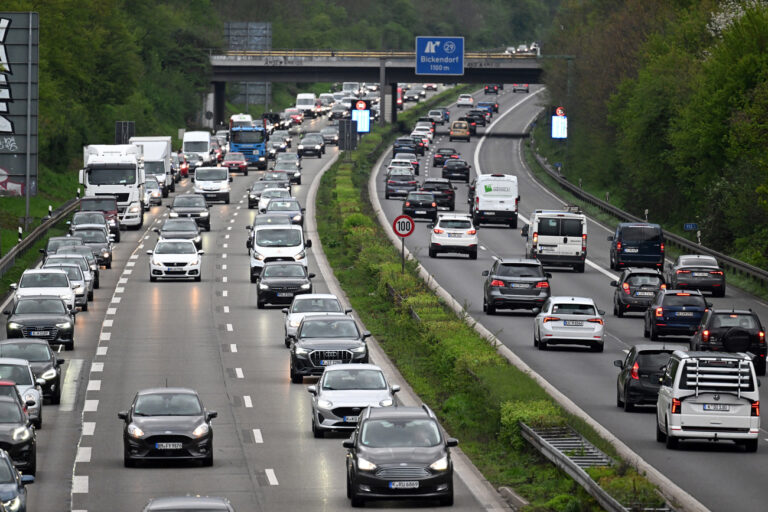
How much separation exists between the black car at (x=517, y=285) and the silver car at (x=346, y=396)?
17108 mm

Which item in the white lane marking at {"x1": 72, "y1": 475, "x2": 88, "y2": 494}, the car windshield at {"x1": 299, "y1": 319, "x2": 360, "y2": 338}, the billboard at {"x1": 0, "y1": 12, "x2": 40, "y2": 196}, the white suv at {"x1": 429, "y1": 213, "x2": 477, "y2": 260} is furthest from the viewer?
the billboard at {"x1": 0, "y1": 12, "x2": 40, "y2": 196}

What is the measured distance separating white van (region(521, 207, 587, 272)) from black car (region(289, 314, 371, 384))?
2176 cm

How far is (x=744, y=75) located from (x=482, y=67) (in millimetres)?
66253

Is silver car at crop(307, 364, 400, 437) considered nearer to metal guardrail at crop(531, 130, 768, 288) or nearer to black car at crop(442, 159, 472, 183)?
metal guardrail at crop(531, 130, 768, 288)

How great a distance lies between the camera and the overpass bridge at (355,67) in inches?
5123

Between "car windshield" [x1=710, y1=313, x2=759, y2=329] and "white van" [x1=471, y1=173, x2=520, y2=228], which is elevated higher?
"white van" [x1=471, y1=173, x2=520, y2=228]

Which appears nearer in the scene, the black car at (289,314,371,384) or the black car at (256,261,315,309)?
the black car at (289,314,371,384)

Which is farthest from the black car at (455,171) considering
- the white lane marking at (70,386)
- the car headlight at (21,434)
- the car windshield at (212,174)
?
the car headlight at (21,434)

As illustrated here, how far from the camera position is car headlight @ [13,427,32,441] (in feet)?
77.4

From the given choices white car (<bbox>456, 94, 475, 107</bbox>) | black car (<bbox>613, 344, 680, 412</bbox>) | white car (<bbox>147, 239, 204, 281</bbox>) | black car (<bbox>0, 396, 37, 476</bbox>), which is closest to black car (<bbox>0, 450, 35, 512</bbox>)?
black car (<bbox>0, 396, 37, 476</bbox>)

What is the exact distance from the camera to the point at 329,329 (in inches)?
→ 1366

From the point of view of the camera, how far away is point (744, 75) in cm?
6450

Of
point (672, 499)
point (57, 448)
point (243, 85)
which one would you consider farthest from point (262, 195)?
point (243, 85)

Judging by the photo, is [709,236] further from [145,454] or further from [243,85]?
[243,85]
